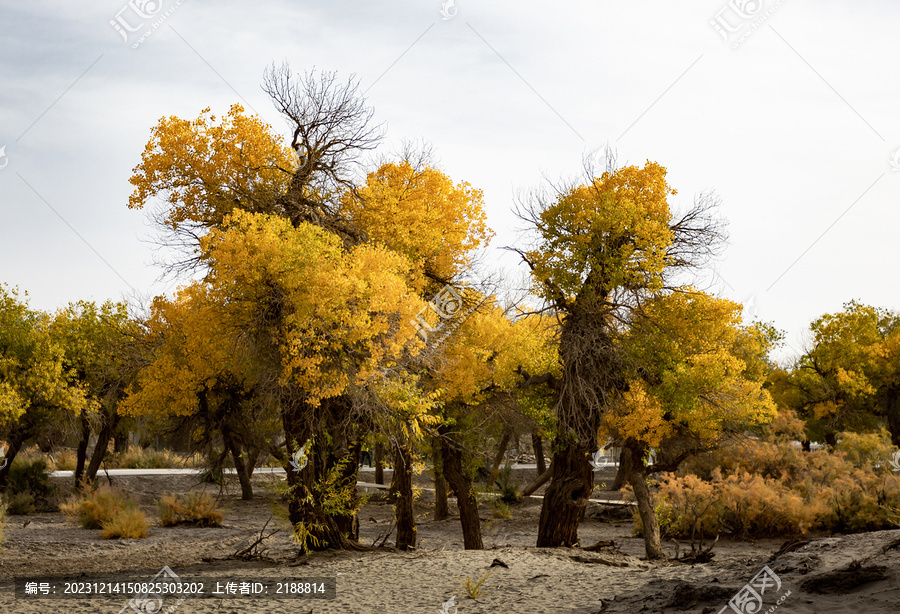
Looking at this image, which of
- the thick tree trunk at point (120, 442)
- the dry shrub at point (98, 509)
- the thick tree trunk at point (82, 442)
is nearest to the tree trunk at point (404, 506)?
the dry shrub at point (98, 509)

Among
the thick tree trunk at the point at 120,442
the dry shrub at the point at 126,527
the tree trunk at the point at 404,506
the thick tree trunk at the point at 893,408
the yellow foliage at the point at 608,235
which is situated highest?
the yellow foliage at the point at 608,235

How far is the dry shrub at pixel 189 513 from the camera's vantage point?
69.8 ft

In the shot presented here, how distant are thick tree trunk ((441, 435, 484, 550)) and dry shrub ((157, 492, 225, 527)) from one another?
24.5 ft

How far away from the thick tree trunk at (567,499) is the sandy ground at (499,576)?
907 mm

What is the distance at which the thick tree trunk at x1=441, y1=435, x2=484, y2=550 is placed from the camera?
1806 centimetres

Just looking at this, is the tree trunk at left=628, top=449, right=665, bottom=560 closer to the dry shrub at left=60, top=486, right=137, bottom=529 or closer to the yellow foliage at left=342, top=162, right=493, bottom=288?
the yellow foliage at left=342, top=162, right=493, bottom=288

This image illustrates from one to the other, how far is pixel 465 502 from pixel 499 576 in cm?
707

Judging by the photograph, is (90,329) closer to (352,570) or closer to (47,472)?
(47,472)

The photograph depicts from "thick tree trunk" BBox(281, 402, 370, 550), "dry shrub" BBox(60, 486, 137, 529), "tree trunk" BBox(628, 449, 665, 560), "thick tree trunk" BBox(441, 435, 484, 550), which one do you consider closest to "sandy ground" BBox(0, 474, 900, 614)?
"thick tree trunk" BBox(281, 402, 370, 550)

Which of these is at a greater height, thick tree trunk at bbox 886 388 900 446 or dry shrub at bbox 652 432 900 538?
thick tree trunk at bbox 886 388 900 446

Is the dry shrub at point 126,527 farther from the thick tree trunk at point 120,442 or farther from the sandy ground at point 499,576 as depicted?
the thick tree trunk at point 120,442

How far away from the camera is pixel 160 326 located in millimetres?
14500

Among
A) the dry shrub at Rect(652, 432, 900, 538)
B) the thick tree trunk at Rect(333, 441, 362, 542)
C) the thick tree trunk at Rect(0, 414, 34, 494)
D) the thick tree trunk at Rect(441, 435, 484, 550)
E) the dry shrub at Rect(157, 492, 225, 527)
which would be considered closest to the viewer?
the thick tree trunk at Rect(333, 441, 362, 542)

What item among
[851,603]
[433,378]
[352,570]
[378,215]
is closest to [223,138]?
[378,215]
